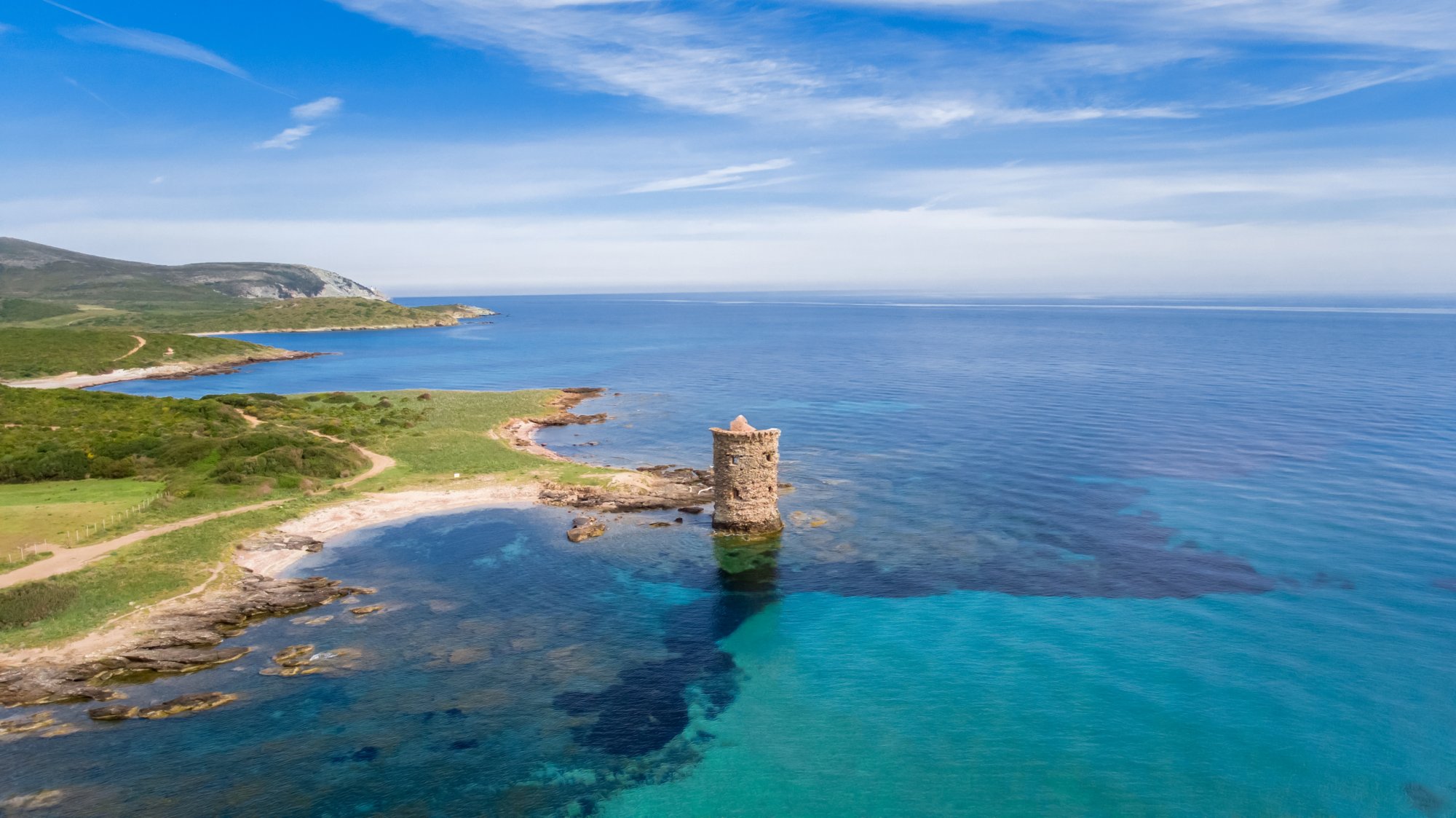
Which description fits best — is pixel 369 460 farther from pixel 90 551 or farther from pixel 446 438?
pixel 90 551

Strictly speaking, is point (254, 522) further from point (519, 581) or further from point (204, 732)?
point (204, 732)

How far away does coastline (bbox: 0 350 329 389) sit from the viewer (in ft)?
409

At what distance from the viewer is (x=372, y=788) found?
25.7 m

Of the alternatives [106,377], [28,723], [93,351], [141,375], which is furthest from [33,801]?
[93,351]

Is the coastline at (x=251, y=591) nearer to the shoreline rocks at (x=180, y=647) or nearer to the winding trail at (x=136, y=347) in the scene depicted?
the shoreline rocks at (x=180, y=647)

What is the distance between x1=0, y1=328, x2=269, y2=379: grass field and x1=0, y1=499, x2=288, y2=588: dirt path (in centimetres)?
11156

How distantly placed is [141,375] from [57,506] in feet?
356

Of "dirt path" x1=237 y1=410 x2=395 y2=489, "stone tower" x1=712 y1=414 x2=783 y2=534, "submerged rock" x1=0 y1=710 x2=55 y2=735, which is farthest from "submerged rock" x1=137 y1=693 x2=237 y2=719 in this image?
"dirt path" x1=237 y1=410 x2=395 y2=489

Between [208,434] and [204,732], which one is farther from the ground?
[208,434]

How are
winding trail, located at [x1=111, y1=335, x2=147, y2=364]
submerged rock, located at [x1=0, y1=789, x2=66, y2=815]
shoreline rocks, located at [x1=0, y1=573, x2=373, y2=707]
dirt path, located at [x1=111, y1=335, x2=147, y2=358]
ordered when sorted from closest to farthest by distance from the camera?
submerged rock, located at [x1=0, y1=789, x2=66, y2=815] < shoreline rocks, located at [x1=0, y1=573, x2=373, y2=707] < winding trail, located at [x1=111, y1=335, x2=147, y2=364] < dirt path, located at [x1=111, y1=335, x2=147, y2=358]

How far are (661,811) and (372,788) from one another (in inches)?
384

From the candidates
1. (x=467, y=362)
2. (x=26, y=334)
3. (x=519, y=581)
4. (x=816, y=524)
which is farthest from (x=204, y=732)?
(x=26, y=334)

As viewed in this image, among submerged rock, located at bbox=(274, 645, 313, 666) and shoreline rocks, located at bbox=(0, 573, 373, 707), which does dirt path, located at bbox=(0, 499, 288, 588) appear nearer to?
shoreline rocks, located at bbox=(0, 573, 373, 707)

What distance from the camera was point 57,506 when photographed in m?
49.3
